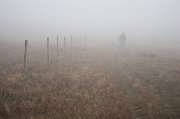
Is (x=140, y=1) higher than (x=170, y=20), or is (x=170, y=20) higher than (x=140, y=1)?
(x=140, y=1)

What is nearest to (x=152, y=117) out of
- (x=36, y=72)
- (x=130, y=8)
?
(x=36, y=72)

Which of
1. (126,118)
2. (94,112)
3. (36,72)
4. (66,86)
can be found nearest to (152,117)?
(126,118)

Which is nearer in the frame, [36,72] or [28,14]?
[36,72]

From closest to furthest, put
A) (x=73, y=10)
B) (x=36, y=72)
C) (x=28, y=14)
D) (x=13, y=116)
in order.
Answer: (x=13, y=116) → (x=36, y=72) → (x=28, y=14) → (x=73, y=10)

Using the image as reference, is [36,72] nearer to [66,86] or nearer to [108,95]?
[66,86]

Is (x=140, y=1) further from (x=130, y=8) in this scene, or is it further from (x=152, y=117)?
(x=152, y=117)

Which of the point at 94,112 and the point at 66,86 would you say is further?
the point at 66,86

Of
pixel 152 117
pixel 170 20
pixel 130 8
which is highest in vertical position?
pixel 130 8

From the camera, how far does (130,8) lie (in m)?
131

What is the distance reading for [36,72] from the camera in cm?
1538

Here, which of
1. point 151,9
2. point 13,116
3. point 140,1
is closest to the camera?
point 13,116

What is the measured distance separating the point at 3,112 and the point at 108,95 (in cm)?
514

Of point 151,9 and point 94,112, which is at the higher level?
point 151,9

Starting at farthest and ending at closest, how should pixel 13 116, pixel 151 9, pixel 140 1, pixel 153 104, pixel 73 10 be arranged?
1. pixel 140 1
2. pixel 151 9
3. pixel 73 10
4. pixel 153 104
5. pixel 13 116
